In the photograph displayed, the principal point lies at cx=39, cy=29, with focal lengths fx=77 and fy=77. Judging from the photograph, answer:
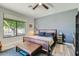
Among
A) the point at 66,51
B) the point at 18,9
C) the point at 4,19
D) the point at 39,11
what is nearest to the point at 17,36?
the point at 4,19

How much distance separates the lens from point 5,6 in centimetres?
135

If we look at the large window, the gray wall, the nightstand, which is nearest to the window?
the large window

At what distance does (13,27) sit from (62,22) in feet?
3.19

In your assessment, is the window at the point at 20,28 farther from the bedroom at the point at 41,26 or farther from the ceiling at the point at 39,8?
the ceiling at the point at 39,8

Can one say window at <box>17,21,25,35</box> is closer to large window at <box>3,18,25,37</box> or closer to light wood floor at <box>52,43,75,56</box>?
large window at <box>3,18,25,37</box>

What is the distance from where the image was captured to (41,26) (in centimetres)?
162

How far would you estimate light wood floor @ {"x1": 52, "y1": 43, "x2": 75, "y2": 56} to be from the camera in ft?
4.86

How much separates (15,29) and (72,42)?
116 centimetres

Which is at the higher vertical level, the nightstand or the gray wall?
the gray wall

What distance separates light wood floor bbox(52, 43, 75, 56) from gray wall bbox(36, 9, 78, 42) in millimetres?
120

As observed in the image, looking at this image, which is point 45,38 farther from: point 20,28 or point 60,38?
point 20,28

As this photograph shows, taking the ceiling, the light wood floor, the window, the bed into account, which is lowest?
the light wood floor

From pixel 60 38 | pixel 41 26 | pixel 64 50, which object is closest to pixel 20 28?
pixel 41 26

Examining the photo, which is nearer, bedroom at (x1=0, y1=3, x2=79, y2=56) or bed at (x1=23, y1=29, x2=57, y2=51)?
bedroom at (x1=0, y1=3, x2=79, y2=56)
